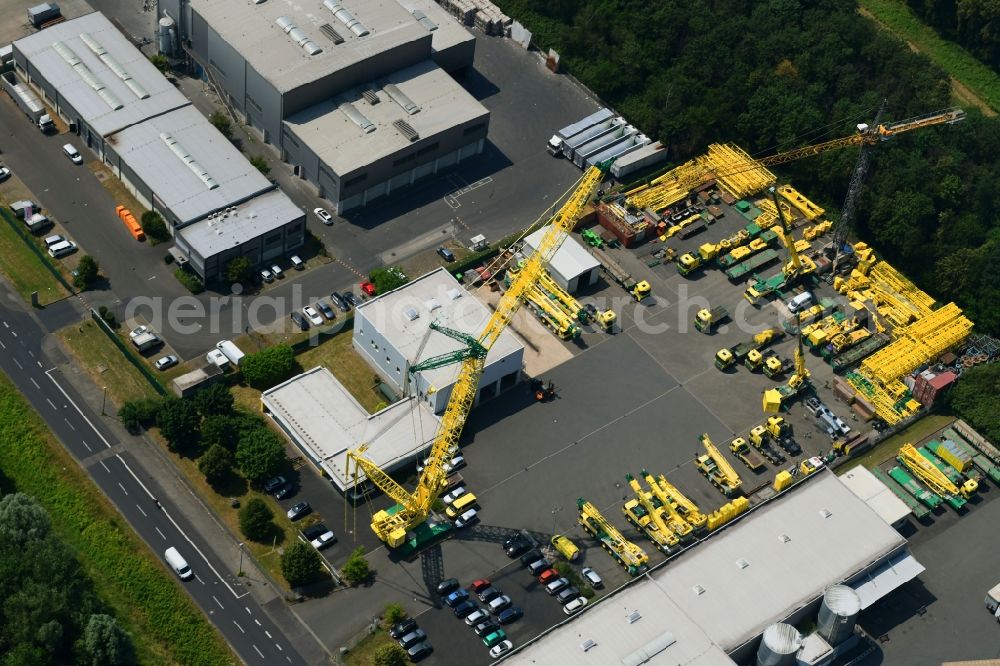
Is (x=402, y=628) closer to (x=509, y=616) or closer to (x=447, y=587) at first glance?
(x=447, y=587)

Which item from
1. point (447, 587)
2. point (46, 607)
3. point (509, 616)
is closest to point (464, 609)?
point (447, 587)

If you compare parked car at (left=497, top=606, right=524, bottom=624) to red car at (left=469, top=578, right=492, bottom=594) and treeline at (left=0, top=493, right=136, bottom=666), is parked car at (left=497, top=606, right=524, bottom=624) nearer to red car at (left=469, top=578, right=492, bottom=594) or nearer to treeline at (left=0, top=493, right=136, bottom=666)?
red car at (left=469, top=578, right=492, bottom=594)

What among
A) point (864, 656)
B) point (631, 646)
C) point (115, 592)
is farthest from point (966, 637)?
point (115, 592)

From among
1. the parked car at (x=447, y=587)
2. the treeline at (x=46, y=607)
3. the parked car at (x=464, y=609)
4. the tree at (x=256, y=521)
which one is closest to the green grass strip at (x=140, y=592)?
the treeline at (x=46, y=607)

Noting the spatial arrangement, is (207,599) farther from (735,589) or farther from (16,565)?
(735,589)

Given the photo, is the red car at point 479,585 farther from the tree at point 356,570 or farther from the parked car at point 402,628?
the tree at point 356,570
